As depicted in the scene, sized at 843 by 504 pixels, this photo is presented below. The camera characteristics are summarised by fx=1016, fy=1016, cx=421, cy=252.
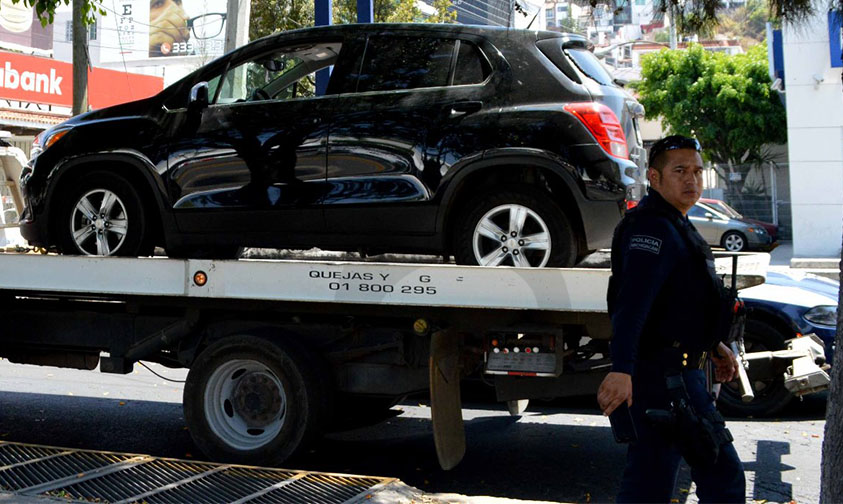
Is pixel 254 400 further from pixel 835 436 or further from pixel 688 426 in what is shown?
pixel 835 436

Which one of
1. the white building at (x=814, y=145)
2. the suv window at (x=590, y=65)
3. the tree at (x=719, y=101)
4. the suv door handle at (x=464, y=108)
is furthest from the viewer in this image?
the tree at (x=719, y=101)

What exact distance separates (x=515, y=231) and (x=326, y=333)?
55.0 inches

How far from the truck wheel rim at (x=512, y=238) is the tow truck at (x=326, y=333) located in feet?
1.02

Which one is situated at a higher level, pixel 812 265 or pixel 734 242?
pixel 734 242

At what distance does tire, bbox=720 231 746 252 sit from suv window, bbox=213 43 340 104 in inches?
792

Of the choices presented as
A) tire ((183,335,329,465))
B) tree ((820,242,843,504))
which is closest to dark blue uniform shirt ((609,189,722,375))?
tree ((820,242,843,504))

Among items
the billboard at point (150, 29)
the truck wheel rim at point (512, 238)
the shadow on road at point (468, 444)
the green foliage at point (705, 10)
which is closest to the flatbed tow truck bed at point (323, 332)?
the truck wheel rim at point (512, 238)

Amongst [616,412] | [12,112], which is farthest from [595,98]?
[12,112]

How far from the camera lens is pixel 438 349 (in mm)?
5906

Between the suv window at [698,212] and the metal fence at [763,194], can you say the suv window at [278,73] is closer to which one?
the suv window at [698,212]

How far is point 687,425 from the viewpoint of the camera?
3.54 m

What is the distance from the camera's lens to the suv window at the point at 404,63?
6328 millimetres

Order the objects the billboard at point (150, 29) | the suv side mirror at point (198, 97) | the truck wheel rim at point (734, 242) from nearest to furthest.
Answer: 1. the suv side mirror at point (198, 97)
2. the truck wheel rim at point (734, 242)
3. the billboard at point (150, 29)

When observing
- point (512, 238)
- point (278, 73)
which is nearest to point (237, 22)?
point (278, 73)
